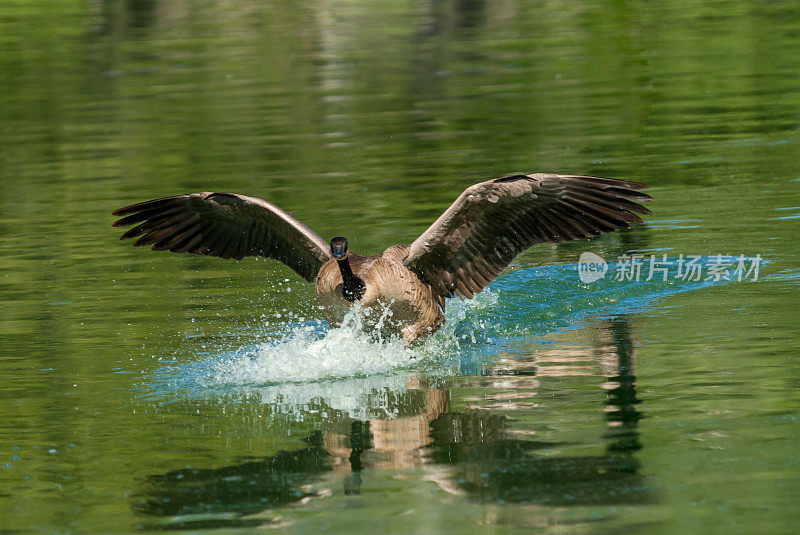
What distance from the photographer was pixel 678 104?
74.6 ft

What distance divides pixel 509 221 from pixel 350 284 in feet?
4.96

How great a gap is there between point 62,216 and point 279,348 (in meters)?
7.42

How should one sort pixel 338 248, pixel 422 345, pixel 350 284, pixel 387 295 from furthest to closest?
1. pixel 422 345
2. pixel 387 295
3. pixel 350 284
4. pixel 338 248

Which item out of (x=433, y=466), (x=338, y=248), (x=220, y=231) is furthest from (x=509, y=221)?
(x=433, y=466)

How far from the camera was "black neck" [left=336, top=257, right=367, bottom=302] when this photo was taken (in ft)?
33.0

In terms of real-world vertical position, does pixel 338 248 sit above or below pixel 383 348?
above

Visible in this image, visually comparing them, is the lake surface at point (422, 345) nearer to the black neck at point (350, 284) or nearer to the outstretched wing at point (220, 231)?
the black neck at point (350, 284)

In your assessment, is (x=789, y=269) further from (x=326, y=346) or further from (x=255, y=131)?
(x=255, y=131)

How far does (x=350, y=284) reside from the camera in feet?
33.3

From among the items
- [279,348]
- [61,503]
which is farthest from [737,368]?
[61,503]

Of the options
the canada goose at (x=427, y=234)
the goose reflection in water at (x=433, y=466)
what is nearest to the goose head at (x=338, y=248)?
the canada goose at (x=427, y=234)

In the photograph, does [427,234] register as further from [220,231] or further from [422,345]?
[220,231]

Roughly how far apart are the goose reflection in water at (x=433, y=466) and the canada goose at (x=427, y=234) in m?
1.60

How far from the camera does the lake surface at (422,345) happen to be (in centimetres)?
704
